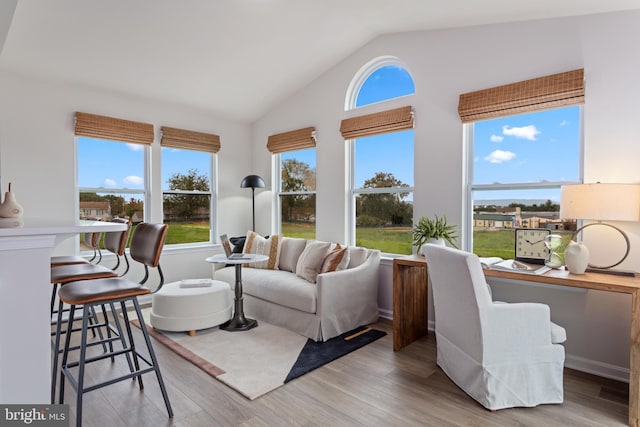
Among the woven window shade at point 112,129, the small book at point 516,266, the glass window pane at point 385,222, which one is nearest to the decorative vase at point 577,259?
the small book at point 516,266

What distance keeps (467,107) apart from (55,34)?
3659mm

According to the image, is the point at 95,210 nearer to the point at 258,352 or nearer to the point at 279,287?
the point at 279,287

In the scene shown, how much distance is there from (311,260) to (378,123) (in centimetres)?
164

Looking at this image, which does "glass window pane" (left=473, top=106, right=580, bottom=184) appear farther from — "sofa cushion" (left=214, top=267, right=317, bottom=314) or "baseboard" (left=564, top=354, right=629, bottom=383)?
"sofa cushion" (left=214, top=267, right=317, bottom=314)

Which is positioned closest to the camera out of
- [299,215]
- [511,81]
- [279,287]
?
[511,81]

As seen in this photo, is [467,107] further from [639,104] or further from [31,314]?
[31,314]

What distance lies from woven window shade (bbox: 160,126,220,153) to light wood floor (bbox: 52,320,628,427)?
2.81 meters

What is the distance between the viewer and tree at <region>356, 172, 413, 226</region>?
12.7 ft

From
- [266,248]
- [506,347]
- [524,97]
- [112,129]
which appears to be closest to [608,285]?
[506,347]

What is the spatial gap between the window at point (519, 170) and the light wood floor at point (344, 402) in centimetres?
118

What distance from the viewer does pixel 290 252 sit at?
4.25 metres

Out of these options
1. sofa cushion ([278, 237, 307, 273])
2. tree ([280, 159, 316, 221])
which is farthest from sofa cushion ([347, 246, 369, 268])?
tree ([280, 159, 316, 221])

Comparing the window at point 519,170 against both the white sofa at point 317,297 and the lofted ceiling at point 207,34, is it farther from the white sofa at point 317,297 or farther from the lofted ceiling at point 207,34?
the white sofa at point 317,297

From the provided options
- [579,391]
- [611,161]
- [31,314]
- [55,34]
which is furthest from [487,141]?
[55,34]
